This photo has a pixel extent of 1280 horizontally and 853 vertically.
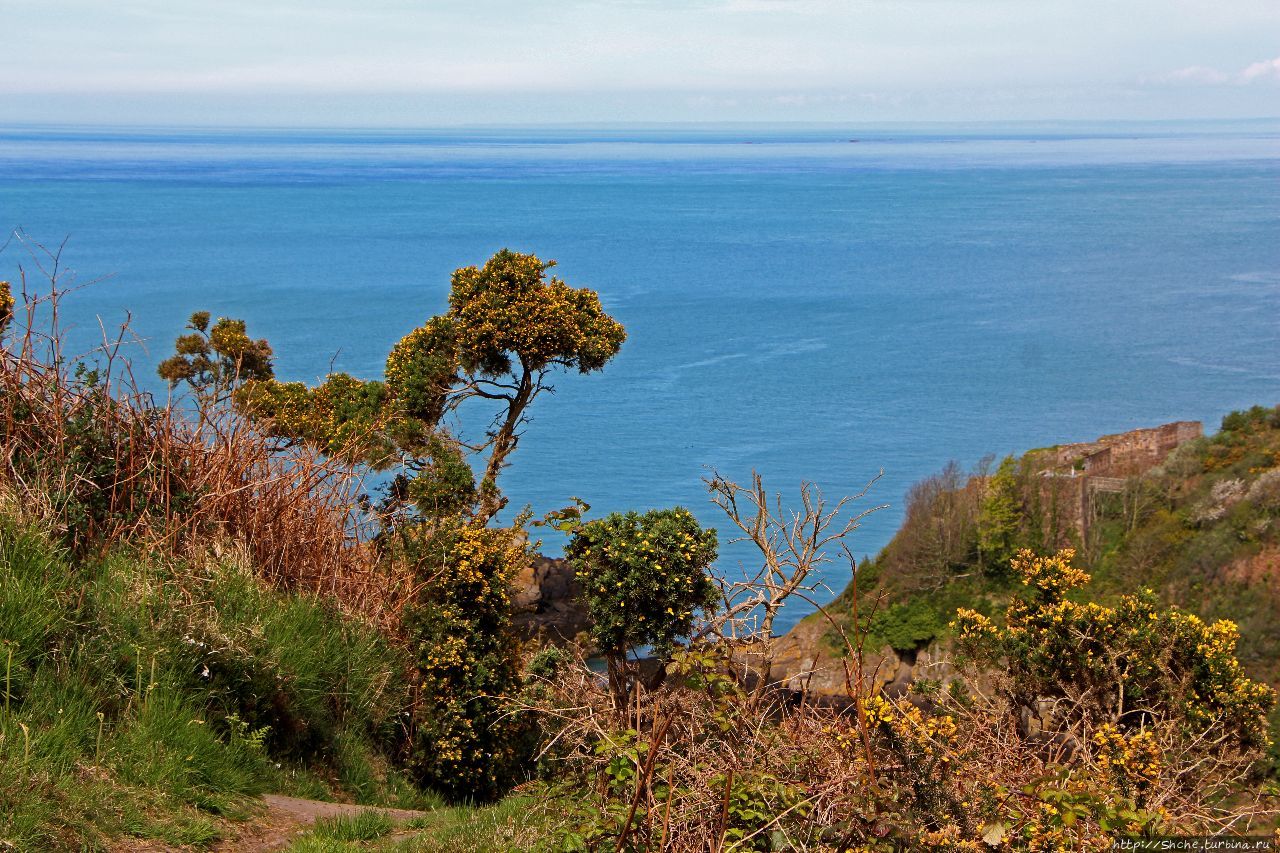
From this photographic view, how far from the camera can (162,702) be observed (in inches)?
244

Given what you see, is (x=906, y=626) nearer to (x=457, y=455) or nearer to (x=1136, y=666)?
(x=457, y=455)

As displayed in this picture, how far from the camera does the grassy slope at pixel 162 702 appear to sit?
532 cm

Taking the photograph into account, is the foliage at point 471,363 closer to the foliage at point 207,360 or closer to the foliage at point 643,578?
the foliage at point 207,360

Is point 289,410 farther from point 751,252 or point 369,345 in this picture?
point 751,252

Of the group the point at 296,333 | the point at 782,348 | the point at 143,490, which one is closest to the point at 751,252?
the point at 782,348

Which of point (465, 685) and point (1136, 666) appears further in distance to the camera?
point (465, 685)

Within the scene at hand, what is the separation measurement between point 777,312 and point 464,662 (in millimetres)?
82516

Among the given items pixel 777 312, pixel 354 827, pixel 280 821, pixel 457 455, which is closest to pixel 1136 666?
pixel 354 827

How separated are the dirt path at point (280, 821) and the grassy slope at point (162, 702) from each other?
0.12m

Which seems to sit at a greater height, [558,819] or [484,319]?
[484,319]

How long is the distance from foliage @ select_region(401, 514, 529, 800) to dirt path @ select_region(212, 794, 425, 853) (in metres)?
2.29

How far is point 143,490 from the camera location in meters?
8.13

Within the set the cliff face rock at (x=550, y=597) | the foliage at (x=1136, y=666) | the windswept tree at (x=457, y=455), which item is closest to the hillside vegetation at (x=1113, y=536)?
the cliff face rock at (x=550, y=597)

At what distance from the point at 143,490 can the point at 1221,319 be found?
312 ft
